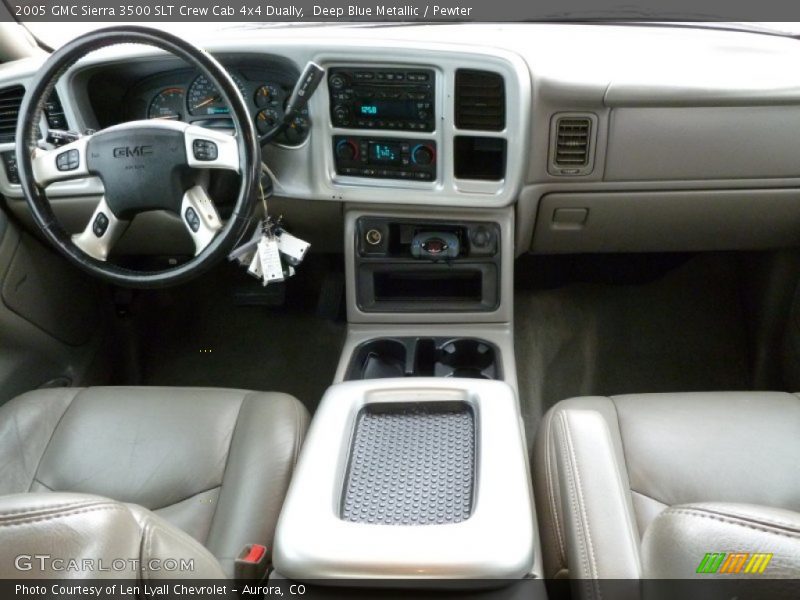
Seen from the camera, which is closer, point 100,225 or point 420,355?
point 100,225

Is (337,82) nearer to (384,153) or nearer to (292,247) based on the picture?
(384,153)

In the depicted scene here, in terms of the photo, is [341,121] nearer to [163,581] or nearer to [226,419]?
[226,419]

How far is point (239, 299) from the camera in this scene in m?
2.06

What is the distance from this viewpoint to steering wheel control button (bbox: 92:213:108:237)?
1454 mm

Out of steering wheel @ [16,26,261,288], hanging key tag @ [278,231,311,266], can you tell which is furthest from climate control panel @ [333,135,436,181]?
steering wheel @ [16,26,261,288]

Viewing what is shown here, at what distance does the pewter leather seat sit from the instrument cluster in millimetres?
936

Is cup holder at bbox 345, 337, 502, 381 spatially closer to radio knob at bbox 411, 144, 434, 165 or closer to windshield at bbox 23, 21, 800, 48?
radio knob at bbox 411, 144, 434, 165

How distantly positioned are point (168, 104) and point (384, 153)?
0.57m

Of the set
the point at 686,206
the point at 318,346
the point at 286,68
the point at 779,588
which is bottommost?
the point at 318,346

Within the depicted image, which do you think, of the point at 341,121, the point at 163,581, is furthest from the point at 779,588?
the point at 341,121

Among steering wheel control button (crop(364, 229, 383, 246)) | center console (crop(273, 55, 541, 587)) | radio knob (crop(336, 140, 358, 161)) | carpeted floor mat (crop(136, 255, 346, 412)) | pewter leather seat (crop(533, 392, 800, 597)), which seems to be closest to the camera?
center console (crop(273, 55, 541, 587))

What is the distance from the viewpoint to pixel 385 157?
166 centimetres

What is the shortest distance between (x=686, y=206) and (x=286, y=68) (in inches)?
42.7

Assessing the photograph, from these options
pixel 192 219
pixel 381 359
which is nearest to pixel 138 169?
pixel 192 219
